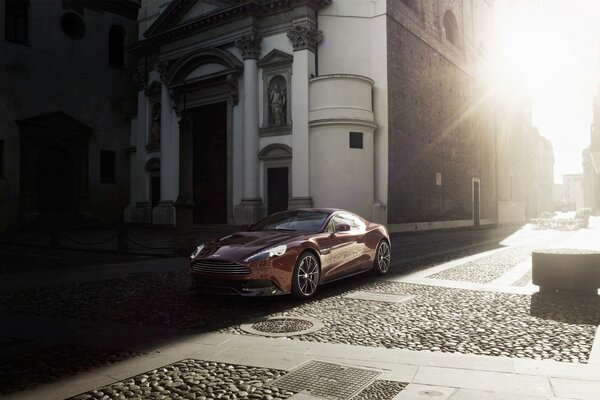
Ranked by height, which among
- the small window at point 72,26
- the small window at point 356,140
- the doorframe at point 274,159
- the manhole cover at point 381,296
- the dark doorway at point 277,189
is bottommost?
the manhole cover at point 381,296

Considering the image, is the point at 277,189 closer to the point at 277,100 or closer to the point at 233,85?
the point at 277,100

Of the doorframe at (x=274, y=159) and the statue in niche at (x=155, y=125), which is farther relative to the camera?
the statue in niche at (x=155, y=125)

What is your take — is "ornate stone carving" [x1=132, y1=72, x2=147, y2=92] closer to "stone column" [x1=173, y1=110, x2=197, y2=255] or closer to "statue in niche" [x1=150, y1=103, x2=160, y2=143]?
"statue in niche" [x1=150, y1=103, x2=160, y2=143]

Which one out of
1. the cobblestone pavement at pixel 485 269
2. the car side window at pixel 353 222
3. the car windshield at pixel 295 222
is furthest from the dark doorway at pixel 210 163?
the car windshield at pixel 295 222

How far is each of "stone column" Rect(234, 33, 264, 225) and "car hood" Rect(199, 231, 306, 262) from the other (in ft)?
54.2

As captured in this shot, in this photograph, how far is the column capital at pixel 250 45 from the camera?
79.8 feet

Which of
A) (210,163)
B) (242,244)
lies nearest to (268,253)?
(242,244)

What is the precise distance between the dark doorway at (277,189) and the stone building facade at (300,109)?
→ 5 cm

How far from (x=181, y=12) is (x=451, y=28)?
56.1ft

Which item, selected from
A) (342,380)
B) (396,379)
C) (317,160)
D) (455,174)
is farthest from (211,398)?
(455,174)

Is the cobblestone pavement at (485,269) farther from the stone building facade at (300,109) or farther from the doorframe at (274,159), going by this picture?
the doorframe at (274,159)

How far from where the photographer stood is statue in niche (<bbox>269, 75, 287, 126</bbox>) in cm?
2392

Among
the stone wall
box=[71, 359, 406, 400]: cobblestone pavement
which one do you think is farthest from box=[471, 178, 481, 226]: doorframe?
box=[71, 359, 406, 400]: cobblestone pavement

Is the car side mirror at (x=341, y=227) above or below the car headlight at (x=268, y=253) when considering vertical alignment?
above
